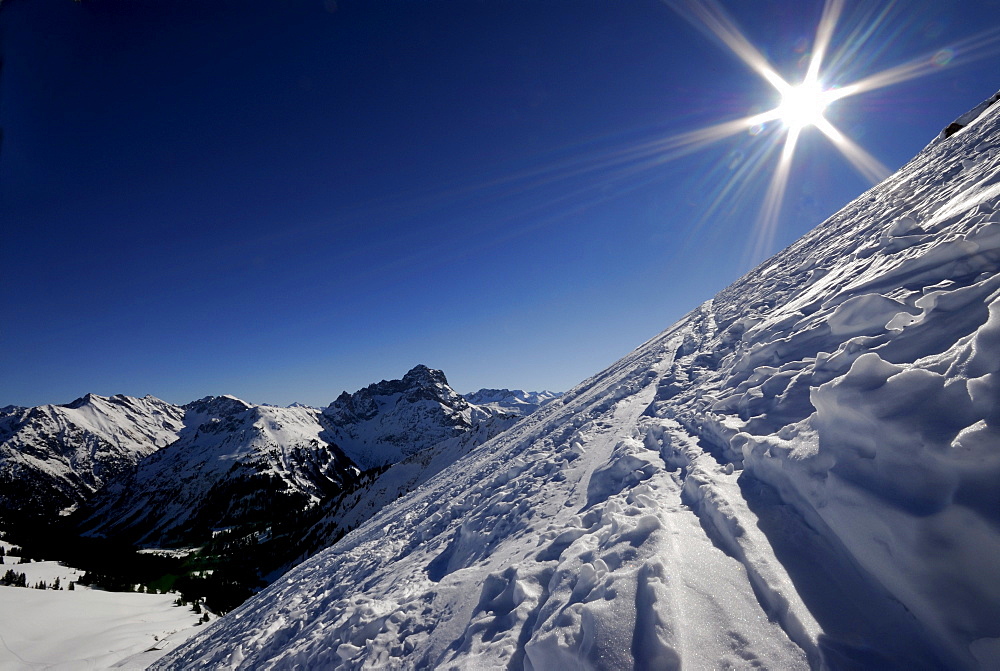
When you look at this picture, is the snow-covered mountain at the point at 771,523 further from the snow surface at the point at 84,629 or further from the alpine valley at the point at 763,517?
the snow surface at the point at 84,629

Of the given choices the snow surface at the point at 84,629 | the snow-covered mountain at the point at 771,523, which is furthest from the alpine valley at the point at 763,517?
the snow surface at the point at 84,629

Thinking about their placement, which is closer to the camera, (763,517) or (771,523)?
(771,523)

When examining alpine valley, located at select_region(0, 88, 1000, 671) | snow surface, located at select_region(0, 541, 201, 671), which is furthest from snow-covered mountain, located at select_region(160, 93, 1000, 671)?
snow surface, located at select_region(0, 541, 201, 671)

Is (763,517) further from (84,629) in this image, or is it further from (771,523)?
(84,629)

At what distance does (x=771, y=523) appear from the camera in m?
4.29

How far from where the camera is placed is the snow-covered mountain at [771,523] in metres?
2.89

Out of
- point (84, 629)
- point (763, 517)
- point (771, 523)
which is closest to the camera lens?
point (771, 523)

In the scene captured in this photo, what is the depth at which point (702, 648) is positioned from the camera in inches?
126

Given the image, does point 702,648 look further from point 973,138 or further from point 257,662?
point 973,138

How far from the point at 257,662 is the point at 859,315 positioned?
45.9ft

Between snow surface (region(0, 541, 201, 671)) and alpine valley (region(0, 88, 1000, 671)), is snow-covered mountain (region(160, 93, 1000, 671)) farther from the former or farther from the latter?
snow surface (region(0, 541, 201, 671))

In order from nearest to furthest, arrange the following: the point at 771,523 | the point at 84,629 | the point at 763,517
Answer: the point at 771,523 < the point at 763,517 < the point at 84,629

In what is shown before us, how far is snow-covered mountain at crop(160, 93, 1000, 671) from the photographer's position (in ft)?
9.50

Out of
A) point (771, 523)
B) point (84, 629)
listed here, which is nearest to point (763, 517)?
point (771, 523)
